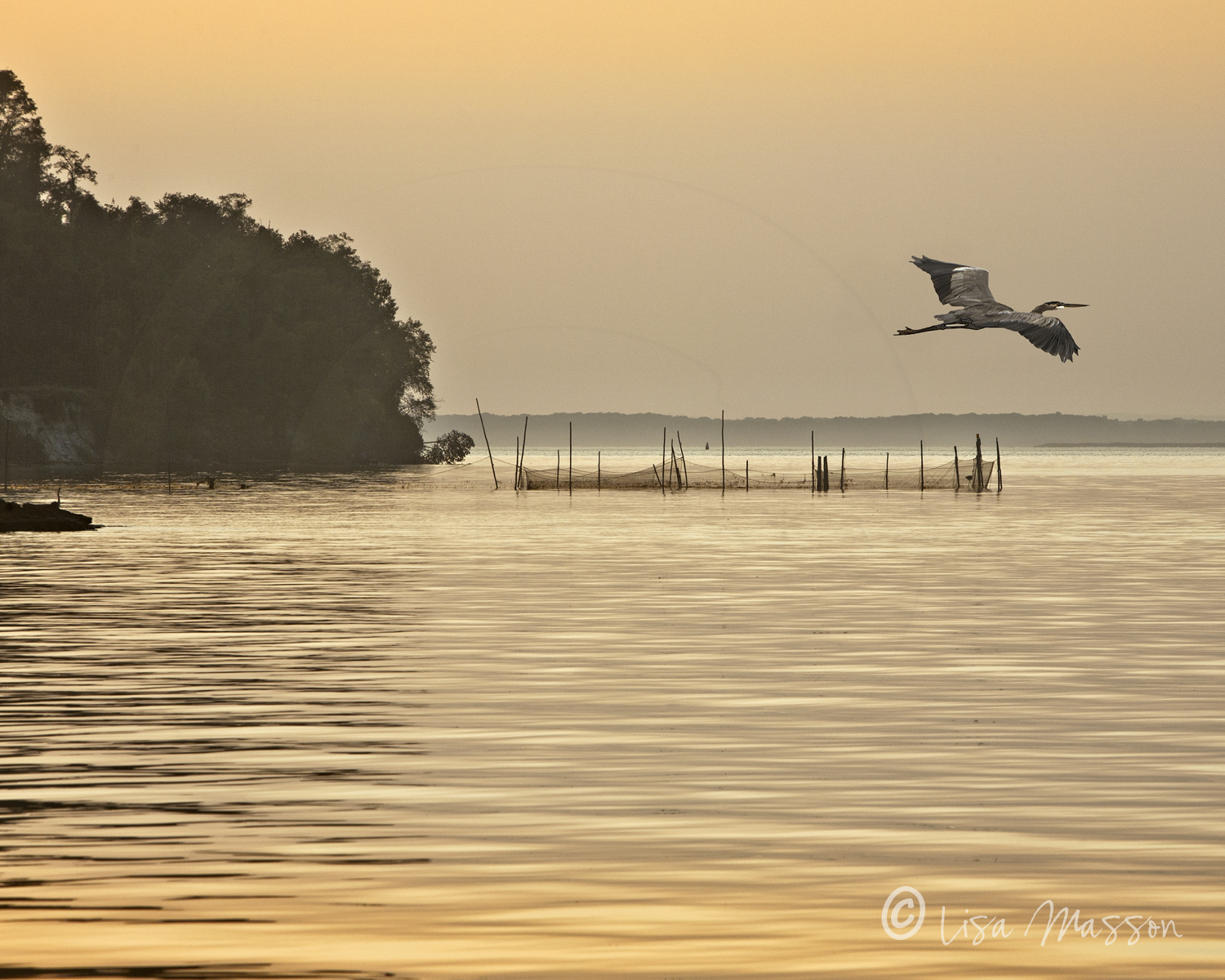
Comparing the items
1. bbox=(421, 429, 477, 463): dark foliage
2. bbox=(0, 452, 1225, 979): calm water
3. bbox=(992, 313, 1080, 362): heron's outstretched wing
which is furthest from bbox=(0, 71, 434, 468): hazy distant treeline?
bbox=(992, 313, 1080, 362): heron's outstretched wing

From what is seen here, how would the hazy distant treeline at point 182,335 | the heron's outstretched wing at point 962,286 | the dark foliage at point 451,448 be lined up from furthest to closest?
1. the dark foliage at point 451,448
2. the hazy distant treeline at point 182,335
3. the heron's outstretched wing at point 962,286

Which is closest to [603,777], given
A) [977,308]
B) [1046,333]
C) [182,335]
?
[1046,333]

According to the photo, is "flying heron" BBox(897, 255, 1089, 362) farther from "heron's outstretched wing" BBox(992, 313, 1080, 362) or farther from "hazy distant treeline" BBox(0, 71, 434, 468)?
"hazy distant treeline" BBox(0, 71, 434, 468)

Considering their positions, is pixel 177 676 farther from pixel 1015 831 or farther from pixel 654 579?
pixel 654 579

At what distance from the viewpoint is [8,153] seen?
5522 inches

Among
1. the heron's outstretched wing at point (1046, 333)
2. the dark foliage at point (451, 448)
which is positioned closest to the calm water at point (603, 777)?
the heron's outstretched wing at point (1046, 333)

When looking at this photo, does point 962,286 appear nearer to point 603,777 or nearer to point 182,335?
point 603,777

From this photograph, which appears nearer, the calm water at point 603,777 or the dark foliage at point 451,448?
the calm water at point 603,777

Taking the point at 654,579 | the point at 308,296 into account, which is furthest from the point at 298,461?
the point at 654,579

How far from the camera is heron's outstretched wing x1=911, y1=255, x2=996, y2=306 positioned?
94.4ft

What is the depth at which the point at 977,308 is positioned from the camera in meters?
28.4

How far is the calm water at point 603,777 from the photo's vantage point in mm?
9461

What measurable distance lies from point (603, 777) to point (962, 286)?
16841mm

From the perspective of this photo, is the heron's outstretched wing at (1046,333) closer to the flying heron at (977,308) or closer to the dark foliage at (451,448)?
the flying heron at (977,308)
